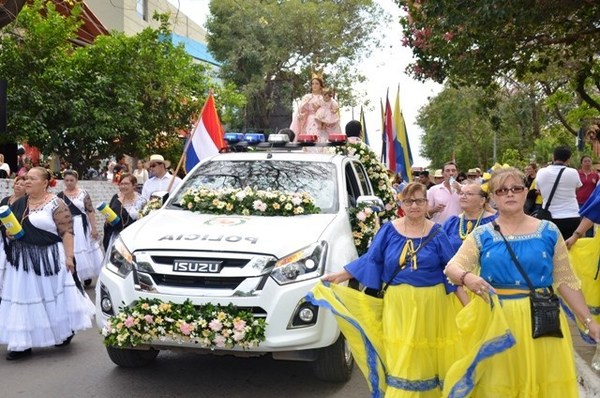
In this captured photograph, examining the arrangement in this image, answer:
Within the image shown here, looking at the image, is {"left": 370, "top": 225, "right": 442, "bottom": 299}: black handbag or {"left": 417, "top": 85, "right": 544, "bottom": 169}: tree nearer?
{"left": 370, "top": 225, "right": 442, "bottom": 299}: black handbag

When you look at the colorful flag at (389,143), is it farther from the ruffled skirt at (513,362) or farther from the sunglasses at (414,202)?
the ruffled skirt at (513,362)

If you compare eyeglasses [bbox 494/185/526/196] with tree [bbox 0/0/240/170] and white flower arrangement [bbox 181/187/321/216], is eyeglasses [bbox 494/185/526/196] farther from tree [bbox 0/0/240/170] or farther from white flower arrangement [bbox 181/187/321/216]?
tree [bbox 0/0/240/170]

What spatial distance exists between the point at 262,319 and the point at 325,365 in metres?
0.82

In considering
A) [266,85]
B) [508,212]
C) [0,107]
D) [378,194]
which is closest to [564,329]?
[508,212]

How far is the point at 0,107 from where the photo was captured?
9.69 meters

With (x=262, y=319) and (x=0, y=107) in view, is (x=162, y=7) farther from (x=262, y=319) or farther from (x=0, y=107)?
(x=262, y=319)

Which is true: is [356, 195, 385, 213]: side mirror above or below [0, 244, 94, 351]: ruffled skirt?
above

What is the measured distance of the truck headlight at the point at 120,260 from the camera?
5777 millimetres

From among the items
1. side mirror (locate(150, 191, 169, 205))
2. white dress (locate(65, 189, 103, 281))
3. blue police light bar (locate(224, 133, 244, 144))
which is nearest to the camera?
side mirror (locate(150, 191, 169, 205))

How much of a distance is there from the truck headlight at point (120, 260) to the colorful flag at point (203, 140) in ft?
15.7

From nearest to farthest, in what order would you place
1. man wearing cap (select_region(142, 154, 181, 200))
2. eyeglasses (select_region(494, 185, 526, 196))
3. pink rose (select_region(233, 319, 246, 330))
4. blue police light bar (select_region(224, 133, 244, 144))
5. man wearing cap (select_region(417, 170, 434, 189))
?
eyeglasses (select_region(494, 185, 526, 196)) < pink rose (select_region(233, 319, 246, 330)) < blue police light bar (select_region(224, 133, 244, 144)) < man wearing cap (select_region(142, 154, 181, 200)) < man wearing cap (select_region(417, 170, 434, 189))

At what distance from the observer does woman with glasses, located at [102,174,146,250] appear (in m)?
9.90

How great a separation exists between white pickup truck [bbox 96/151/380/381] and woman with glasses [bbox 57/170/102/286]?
3836 millimetres

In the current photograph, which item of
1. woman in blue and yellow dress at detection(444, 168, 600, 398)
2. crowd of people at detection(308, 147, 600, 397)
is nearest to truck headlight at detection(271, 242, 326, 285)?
crowd of people at detection(308, 147, 600, 397)
